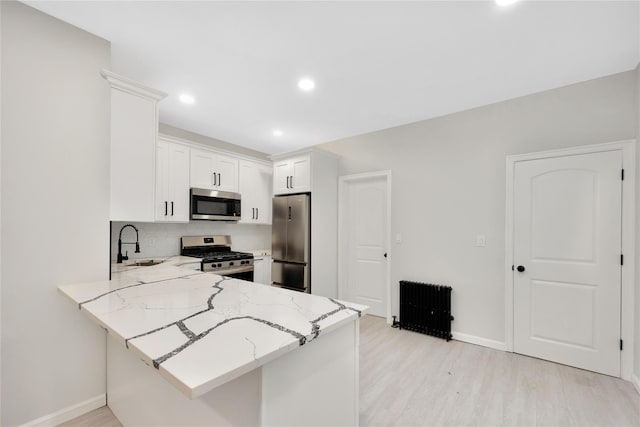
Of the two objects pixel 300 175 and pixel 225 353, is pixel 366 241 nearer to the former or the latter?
pixel 300 175

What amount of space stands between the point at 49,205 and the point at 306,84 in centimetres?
225

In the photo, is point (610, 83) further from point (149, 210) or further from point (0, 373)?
point (0, 373)

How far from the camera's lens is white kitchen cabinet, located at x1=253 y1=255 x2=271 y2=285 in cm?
415

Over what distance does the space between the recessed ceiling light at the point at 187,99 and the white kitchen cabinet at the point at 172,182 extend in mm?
666

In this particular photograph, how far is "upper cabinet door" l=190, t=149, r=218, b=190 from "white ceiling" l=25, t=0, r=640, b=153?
694mm

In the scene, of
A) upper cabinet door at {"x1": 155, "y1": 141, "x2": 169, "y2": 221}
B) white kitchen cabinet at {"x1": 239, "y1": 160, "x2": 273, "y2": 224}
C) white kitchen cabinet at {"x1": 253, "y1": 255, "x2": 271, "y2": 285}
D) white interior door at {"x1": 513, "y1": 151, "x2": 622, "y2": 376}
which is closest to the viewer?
white interior door at {"x1": 513, "y1": 151, "x2": 622, "y2": 376}

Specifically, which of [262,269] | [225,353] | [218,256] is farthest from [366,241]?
[225,353]

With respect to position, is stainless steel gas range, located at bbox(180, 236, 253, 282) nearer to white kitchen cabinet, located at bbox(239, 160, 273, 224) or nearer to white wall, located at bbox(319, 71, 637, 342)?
white kitchen cabinet, located at bbox(239, 160, 273, 224)

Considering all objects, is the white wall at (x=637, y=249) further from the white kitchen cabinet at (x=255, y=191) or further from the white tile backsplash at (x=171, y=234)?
the white tile backsplash at (x=171, y=234)

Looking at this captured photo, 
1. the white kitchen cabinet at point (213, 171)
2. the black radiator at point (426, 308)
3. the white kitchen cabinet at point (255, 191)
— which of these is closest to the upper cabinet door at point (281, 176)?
the white kitchen cabinet at point (255, 191)

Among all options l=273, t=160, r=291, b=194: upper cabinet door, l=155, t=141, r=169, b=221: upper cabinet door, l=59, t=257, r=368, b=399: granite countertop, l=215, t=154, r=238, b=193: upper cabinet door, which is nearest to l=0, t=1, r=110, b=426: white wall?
l=59, t=257, r=368, b=399: granite countertop

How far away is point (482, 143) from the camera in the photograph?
10.2ft

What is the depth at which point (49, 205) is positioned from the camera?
5.87 ft

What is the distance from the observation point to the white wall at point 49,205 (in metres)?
1.66
